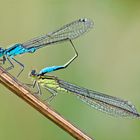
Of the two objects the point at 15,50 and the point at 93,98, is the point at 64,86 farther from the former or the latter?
the point at 15,50

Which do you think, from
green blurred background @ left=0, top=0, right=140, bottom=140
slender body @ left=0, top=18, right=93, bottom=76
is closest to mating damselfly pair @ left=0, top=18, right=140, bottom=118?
slender body @ left=0, top=18, right=93, bottom=76

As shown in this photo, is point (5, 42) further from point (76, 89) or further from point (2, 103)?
point (76, 89)

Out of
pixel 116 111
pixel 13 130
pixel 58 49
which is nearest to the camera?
pixel 116 111

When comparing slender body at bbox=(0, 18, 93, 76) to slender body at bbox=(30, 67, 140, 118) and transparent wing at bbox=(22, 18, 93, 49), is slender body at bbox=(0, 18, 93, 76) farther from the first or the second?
slender body at bbox=(30, 67, 140, 118)

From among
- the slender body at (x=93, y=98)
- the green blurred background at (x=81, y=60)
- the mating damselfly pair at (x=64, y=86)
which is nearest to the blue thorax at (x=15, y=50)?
the mating damselfly pair at (x=64, y=86)

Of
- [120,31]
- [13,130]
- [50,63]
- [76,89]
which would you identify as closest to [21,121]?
[13,130]

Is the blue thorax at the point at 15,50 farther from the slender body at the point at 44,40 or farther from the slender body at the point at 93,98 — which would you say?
the slender body at the point at 93,98
